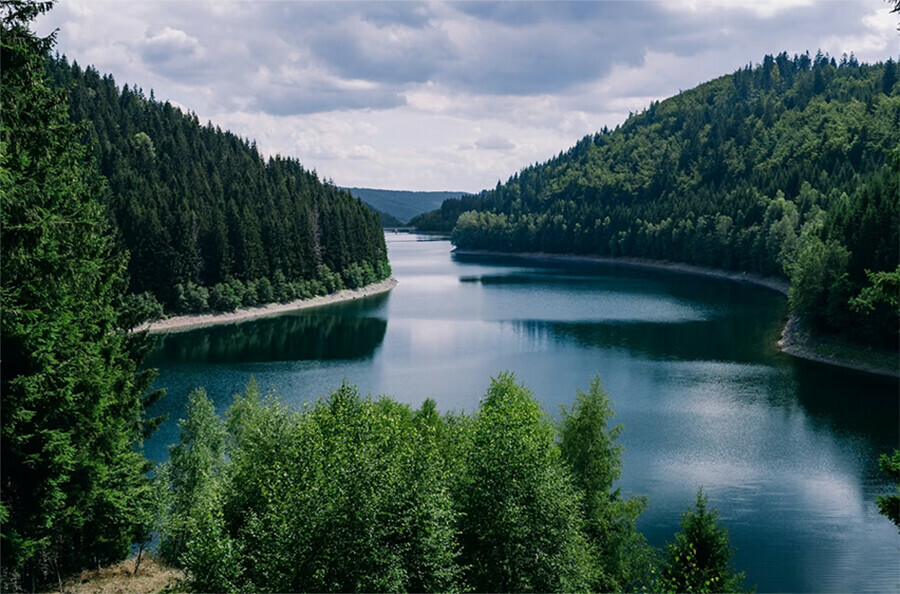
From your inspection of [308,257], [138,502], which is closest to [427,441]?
[138,502]

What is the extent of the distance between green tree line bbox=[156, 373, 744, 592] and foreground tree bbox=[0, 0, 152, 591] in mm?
3715

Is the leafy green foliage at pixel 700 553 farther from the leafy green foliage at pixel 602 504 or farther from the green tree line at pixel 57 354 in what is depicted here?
the green tree line at pixel 57 354

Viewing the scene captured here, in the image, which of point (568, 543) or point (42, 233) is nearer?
point (42, 233)

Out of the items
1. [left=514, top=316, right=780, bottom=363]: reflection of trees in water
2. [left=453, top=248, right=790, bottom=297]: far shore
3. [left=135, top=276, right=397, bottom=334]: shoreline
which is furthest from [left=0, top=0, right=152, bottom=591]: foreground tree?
[left=453, top=248, right=790, bottom=297]: far shore

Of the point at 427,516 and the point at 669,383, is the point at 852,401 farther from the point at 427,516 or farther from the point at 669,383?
the point at 427,516

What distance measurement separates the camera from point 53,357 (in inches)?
786

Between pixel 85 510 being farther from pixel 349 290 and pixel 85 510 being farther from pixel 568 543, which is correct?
pixel 349 290

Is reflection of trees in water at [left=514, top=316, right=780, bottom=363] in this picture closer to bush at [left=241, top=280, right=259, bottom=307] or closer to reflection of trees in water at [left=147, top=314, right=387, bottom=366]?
reflection of trees in water at [left=147, top=314, right=387, bottom=366]

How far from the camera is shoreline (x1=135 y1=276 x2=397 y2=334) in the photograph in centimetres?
9525

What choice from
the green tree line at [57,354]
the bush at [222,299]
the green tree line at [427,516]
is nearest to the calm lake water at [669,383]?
the bush at [222,299]

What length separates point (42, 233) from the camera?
52.5ft

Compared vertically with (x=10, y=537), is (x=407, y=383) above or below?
below

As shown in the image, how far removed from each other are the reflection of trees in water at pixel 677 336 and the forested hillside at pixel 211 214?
41214 millimetres

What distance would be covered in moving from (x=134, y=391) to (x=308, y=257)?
97089 mm
